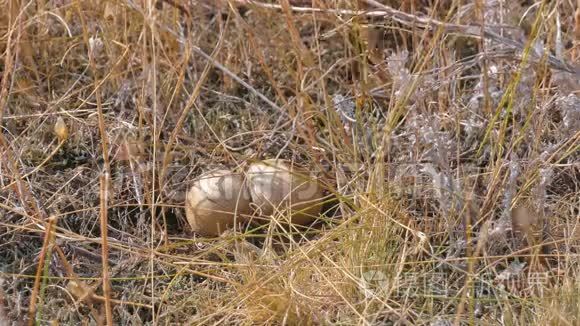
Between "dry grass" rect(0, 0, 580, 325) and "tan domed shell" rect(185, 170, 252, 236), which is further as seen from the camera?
"tan domed shell" rect(185, 170, 252, 236)

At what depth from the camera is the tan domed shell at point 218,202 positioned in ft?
5.73

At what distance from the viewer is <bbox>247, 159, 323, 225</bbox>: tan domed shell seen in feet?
5.66

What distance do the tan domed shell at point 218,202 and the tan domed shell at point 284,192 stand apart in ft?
0.08

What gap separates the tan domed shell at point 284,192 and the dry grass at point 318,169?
0.04 meters

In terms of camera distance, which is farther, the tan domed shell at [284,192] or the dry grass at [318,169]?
the tan domed shell at [284,192]

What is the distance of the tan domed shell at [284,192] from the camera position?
173 centimetres

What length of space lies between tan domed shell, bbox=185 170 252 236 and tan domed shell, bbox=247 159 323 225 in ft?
0.08

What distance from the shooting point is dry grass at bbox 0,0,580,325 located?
1.55 metres

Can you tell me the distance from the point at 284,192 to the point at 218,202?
0.13 meters

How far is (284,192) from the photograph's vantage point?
1730 mm

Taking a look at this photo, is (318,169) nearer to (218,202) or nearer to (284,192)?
(284,192)

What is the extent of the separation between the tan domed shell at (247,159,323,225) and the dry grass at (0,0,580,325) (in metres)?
0.04

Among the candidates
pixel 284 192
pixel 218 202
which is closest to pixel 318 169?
pixel 284 192

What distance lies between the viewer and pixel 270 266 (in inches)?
61.6
